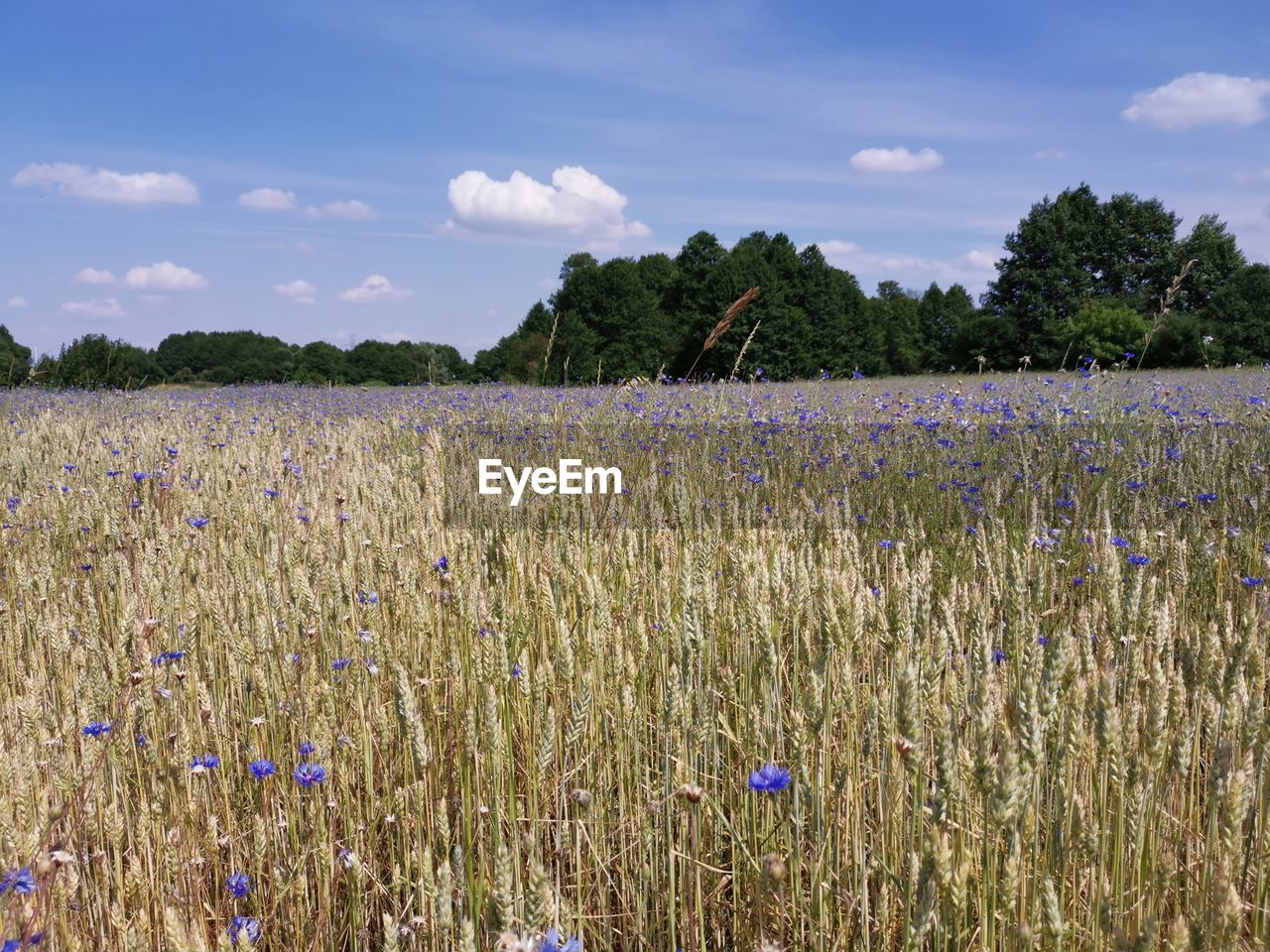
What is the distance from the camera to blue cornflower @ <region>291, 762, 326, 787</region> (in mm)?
1630

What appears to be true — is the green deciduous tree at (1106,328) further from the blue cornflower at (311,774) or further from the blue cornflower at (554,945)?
the blue cornflower at (554,945)

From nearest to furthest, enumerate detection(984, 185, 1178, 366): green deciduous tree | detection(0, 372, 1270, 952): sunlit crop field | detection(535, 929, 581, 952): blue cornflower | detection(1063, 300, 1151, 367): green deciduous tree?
detection(535, 929, 581, 952): blue cornflower
detection(0, 372, 1270, 952): sunlit crop field
detection(1063, 300, 1151, 367): green deciduous tree
detection(984, 185, 1178, 366): green deciduous tree

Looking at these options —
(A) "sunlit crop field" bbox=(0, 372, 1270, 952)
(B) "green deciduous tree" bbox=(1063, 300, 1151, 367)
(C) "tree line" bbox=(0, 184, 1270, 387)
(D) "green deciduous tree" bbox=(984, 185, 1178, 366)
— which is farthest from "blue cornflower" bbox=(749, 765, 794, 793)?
(D) "green deciduous tree" bbox=(984, 185, 1178, 366)

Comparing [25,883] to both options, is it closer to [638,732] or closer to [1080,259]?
[638,732]

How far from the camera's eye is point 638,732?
2.08 m

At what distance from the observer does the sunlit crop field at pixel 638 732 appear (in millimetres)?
1326

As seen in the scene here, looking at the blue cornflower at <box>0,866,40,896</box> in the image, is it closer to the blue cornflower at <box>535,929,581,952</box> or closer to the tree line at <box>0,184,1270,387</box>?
the blue cornflower at <box>535,929,581,952</box>

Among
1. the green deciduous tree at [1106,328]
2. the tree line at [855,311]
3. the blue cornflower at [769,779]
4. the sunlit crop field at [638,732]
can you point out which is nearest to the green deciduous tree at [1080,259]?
the tree line at [855,311]

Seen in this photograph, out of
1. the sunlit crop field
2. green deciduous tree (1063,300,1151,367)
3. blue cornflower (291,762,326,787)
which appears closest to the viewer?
the sunlit crop field

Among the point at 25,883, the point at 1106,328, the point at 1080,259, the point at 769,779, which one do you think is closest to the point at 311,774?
the point at 25,883

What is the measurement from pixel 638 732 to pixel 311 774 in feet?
2.48

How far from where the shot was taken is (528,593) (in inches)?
121

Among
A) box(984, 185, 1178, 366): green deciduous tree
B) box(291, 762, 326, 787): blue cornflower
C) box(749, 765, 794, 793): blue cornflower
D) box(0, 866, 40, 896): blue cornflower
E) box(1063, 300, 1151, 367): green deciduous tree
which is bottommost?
box(0, 866, 40, 896): blue cornflower

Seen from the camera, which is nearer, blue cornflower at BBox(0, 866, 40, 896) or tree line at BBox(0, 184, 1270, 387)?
blue cornflower at BBox(0, 866, 40, 896)
